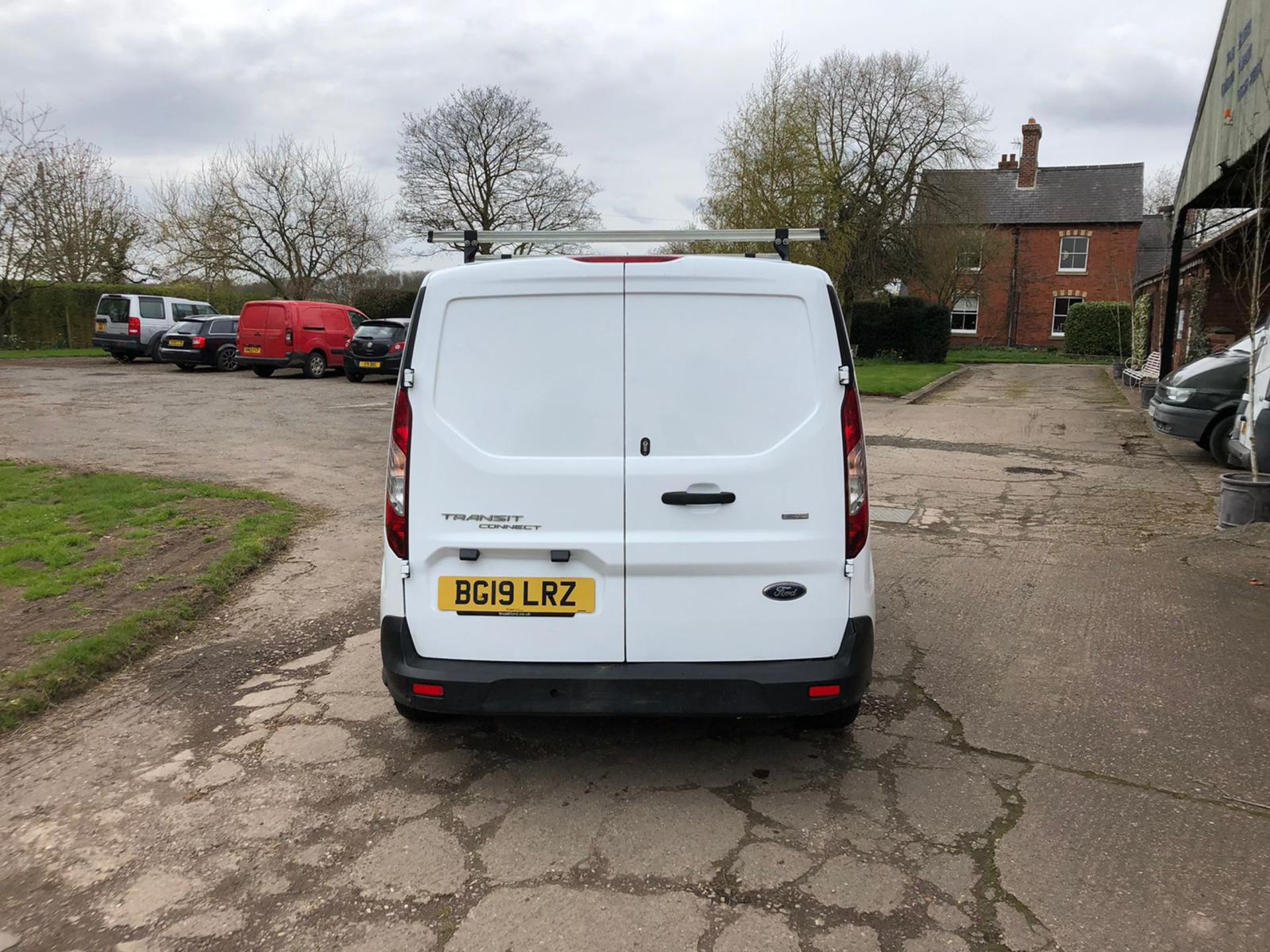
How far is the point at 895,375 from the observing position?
26062 millimetres

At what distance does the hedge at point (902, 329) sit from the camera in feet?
111

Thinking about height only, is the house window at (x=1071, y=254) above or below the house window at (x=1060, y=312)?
above

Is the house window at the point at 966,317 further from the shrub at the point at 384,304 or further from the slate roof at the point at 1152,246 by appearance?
the shrub at the point at 384,304

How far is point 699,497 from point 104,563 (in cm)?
489

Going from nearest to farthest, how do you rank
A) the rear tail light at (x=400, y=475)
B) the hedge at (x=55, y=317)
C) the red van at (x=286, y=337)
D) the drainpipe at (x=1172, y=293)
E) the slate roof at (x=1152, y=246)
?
1. the rear tail light at (x=400, y=475)
2. the drainpipe at (x=1172, y=293)
3. the red van at (x=286, y=337)
4. the hedge at (x=55, y=317)
5. the slate roof at (x=1152, y=246)

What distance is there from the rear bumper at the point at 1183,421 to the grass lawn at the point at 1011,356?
80.0 feet

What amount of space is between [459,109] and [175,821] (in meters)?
36.8

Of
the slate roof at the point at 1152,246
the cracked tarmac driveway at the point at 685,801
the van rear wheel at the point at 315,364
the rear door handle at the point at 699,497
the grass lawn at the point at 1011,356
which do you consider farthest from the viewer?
the slate roof at the point at 1152,246

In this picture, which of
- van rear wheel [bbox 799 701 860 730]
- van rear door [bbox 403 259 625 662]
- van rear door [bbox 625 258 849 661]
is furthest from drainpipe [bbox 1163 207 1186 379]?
van rear door [bbox 403 259 625 662]

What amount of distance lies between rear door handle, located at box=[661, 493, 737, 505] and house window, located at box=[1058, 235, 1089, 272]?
4532cm

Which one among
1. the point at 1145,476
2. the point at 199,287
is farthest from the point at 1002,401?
the point at 199,287

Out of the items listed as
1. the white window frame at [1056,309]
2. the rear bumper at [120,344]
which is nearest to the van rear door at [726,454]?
the rear bumper at [120,344]

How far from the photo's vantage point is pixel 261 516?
25.4ft

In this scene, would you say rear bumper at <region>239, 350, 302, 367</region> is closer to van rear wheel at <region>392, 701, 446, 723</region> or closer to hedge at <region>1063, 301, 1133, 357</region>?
van rear wheel at <region>392, 701, 446, 723</region>
